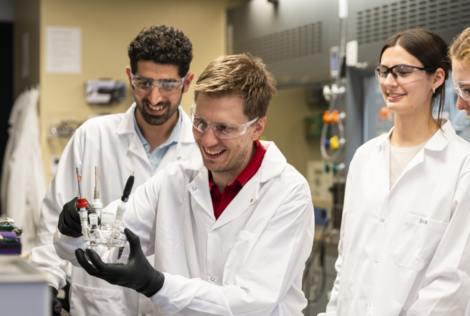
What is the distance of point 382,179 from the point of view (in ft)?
6.52

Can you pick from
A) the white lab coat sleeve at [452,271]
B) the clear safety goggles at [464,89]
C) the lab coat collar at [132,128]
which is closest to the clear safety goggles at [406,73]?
the clear safety goggles at [464,89]

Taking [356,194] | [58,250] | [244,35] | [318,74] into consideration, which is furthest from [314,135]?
[58,250]

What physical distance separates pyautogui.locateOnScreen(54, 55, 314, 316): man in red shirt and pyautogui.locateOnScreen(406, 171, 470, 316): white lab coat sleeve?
1.41 feet

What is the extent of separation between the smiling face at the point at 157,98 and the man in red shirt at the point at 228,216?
0.37 meters

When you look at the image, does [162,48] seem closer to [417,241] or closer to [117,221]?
[117,221]

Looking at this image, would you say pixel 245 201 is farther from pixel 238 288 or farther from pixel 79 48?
pixel 79 48

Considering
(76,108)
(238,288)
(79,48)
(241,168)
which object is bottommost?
(238,288)

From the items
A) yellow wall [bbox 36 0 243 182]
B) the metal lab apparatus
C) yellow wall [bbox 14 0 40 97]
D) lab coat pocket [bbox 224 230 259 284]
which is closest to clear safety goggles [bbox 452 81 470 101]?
lab coat pocket [bbox 224 230 259 284]

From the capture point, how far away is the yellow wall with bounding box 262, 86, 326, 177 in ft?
12.2

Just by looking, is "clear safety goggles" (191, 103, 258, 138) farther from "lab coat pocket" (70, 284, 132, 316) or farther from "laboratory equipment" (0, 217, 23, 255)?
"lab coat pocket" (70, 284, 132, 316)

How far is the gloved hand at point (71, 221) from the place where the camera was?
142 centimetres

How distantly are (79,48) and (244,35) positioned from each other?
138cm

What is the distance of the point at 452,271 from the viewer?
164cm

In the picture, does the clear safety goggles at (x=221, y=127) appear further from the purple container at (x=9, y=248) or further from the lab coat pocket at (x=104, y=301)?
the lab coat pocket at (x=104, y=301)
